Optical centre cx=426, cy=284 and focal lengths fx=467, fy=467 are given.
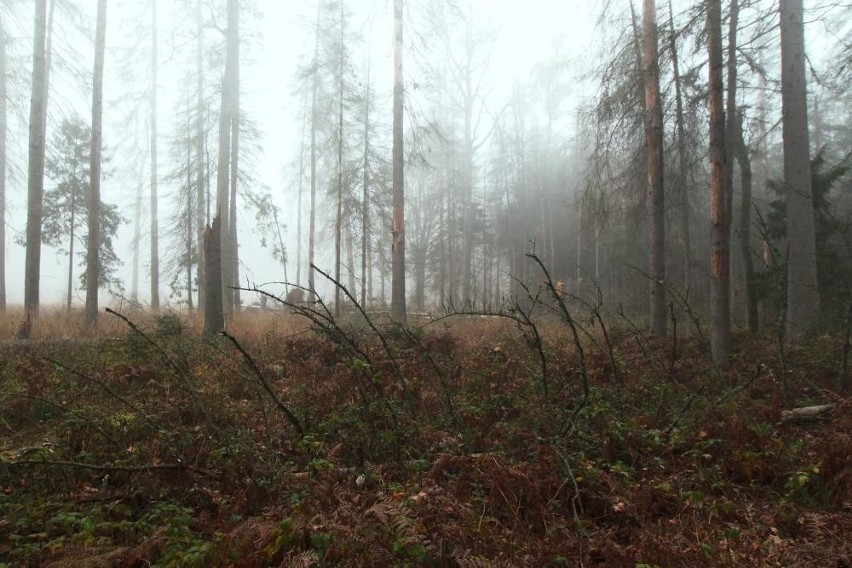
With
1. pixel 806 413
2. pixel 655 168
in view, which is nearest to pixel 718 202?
pixel 655 168

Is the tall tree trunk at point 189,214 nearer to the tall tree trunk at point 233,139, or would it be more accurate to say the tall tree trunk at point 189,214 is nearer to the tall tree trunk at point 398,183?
the tall tree trunk at point 233,139

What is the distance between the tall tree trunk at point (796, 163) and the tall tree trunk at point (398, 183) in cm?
815

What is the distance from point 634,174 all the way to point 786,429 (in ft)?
25.1

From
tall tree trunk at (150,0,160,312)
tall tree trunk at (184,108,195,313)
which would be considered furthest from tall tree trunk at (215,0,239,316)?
tall tree trunk at (150,0,160,312)

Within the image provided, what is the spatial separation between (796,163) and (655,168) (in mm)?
2311

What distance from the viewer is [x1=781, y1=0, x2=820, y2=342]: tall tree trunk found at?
798 centimetres

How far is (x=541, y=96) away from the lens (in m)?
27.3

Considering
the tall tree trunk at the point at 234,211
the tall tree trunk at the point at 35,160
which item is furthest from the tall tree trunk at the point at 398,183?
the tall tree trunk at the point at 35,160

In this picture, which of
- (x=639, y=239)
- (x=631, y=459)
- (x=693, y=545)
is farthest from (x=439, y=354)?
(x=639, y=239)

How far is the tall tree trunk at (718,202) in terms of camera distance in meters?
7.00

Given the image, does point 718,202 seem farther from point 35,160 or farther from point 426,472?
point 35,160

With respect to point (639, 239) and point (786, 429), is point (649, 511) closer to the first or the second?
point (786, 429)

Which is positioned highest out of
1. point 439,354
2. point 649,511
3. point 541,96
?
point 541,96

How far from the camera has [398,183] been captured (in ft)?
41.0
